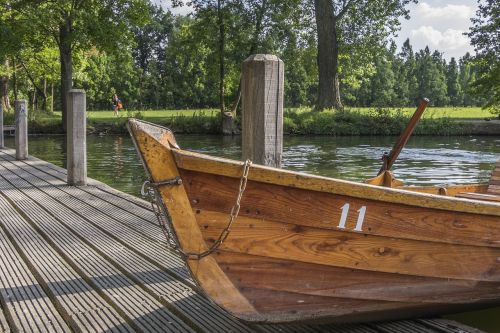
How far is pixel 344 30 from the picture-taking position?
34219mm

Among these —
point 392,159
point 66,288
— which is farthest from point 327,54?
point 66,288

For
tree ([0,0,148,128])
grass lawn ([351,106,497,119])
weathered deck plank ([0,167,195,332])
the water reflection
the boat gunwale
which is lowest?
the water reflection

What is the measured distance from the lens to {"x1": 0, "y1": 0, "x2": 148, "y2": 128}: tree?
1131 inches

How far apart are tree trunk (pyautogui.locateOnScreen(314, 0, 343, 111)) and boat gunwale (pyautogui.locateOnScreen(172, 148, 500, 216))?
28.6m

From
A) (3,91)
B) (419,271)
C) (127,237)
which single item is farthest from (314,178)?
(3,91)

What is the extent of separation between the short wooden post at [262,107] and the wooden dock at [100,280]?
1162mm

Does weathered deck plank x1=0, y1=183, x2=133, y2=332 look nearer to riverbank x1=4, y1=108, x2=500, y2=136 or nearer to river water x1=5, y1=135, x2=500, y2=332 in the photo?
river water x1=5, y1=135, x2=500, y2=332

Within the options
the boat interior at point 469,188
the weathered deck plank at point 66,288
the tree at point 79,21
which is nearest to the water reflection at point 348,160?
the weathered deck plank at point 66,288

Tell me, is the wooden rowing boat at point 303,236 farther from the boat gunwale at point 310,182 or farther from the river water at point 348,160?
the river water at point 348,160

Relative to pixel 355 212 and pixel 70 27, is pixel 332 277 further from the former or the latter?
pixel 70 27

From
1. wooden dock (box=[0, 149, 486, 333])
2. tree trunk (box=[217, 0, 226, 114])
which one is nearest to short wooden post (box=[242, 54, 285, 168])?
wooden dock (box=[0, 149, 486, 333])

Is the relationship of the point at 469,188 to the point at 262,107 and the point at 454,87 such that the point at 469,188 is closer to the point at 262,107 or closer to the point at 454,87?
the point at 262,107

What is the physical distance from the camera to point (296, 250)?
3.34 metres

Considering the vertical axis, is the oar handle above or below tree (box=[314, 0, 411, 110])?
below
